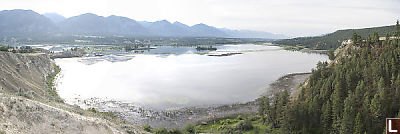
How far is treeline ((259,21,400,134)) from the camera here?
1344 inches

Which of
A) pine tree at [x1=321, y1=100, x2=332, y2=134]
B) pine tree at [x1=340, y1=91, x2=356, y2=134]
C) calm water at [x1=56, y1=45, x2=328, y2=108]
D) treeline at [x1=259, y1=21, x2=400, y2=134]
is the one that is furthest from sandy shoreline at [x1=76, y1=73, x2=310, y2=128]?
pine tree at [x1=340, y1=91, x2=356, y2=134]

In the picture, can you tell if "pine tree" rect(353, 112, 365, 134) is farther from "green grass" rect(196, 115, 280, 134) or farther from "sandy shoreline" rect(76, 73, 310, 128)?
"sandy shoreline" rect(76, 73, 310, 128)

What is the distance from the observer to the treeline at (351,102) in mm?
34125

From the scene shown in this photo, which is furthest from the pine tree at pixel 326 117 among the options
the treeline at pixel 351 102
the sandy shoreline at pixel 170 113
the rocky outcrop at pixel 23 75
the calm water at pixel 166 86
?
the rocky outcrop at pixel 23 75

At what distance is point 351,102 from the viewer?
3575 centimetres

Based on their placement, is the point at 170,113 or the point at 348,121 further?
the point at 170,113

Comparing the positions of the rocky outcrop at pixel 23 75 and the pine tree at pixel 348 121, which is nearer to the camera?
the pine tree at pixel 348 121

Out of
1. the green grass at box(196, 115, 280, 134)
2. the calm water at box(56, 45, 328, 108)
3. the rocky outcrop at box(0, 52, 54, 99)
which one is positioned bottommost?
the green grass at box(196, 115, 280, 134)

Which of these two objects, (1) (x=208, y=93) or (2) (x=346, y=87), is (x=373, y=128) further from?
(1) (x=208, y=93)

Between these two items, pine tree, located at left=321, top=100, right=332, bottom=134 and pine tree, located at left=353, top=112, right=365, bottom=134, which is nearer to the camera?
pine tree, located at left=353, top=112, right=365, bottom=134

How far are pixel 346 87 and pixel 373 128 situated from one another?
30.3 feet

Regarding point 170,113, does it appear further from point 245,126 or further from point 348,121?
point 348,121

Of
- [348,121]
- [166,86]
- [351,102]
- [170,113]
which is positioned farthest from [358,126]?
[166,86]

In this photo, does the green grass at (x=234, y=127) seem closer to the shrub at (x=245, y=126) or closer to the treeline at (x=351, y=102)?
the shrub at (x=245, y=126)
